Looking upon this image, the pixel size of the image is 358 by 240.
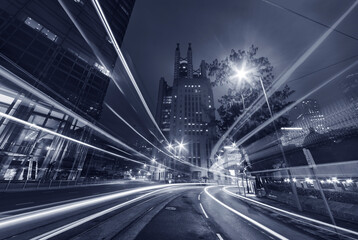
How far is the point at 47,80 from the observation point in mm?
33438

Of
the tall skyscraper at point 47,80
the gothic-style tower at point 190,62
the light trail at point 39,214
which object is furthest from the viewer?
the gothic-style tower at point 190,62

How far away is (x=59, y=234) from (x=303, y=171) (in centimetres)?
2366

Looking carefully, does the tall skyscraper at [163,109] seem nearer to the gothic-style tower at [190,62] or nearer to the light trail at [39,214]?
the gothic-style tower at [190,62]

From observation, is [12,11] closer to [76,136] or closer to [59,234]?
[76,136]

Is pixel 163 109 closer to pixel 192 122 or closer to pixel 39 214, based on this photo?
pixel 192 122

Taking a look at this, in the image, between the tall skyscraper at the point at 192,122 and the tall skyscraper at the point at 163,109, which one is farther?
the tall skyscraper at the point at 163,109

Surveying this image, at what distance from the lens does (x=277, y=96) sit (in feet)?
64.6

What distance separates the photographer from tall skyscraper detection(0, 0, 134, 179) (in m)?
26.8

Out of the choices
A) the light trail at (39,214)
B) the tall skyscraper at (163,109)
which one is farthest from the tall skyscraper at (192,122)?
the light trail at (39,214)

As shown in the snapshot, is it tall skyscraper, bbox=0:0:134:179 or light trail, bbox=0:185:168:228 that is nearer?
light trail, bbox=0:185:168:228

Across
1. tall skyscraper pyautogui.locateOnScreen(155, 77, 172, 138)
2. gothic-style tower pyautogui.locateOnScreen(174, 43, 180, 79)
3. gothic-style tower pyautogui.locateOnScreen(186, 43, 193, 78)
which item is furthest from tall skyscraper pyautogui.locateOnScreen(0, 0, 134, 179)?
gothic-style tower pyautogui.locateOnScreen(174, 43, 180, 79)

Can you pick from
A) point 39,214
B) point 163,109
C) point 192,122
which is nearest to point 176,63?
point 163,109

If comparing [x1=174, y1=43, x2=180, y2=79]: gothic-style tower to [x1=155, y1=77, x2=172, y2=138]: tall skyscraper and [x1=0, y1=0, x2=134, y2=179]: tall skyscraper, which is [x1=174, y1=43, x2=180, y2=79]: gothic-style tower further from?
[x1=0, y1=0, x2=134, y2=179]: tall skyscraper

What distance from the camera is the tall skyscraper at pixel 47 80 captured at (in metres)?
26.8
